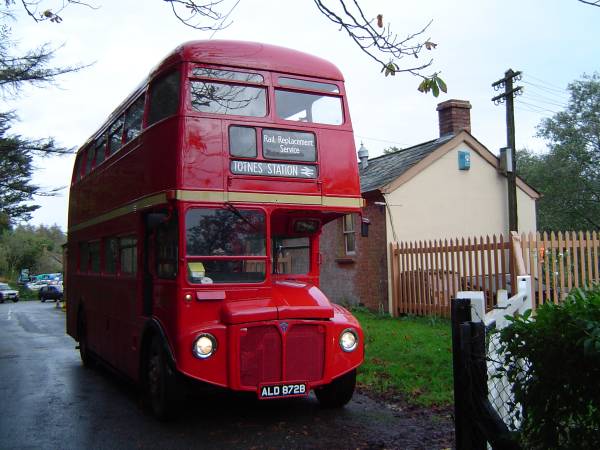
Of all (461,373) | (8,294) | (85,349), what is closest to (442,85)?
(461,373)

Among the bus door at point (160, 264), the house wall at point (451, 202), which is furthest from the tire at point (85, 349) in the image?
the house wall at point (451, 202)

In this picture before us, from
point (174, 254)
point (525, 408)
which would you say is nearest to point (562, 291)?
point (174, 254)

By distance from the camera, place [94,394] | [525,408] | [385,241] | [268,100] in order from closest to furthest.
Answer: [525,408] < [268,100] < [94,394] < [385,241]

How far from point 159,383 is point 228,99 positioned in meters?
3.29

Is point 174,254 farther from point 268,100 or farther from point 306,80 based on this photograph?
point 306,80

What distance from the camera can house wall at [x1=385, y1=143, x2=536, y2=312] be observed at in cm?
1748

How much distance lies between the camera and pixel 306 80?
24.8 ft

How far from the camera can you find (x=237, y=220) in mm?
6809

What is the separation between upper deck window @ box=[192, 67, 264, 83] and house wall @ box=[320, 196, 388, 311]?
10180 mm

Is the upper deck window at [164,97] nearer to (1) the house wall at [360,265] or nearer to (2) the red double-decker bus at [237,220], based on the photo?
(2) the red double-decker bus at [237,220]

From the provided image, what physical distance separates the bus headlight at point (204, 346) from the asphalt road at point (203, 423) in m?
0.86

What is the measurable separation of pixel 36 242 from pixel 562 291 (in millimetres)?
89502


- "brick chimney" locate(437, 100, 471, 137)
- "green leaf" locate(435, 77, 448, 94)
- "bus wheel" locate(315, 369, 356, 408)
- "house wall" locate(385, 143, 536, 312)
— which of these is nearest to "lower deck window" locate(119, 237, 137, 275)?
"bus wheel" locate(315, 369, 356, 408)

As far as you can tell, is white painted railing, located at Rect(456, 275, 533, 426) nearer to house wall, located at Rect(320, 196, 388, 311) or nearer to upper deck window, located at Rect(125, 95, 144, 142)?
upper deck window, located at Rect(125, 95, 144, 142)
